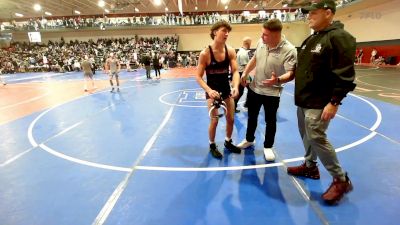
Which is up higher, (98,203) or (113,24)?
(113,24)

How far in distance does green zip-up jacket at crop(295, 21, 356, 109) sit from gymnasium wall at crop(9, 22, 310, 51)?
32.7 metres

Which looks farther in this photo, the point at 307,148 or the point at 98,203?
the point at 307,148

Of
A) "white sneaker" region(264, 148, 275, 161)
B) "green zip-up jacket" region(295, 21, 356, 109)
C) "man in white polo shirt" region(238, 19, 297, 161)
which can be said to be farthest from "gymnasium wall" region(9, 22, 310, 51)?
"green zip-up jacket" region(295, 21, 356, 109)

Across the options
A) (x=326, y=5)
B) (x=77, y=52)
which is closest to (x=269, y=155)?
(x=326, y=5)

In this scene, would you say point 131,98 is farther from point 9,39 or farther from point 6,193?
point 9,39

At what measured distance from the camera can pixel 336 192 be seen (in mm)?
3047

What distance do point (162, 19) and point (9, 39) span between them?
18.6 meters

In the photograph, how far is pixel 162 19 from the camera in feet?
109

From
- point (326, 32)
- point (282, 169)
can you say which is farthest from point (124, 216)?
point (326, 32)

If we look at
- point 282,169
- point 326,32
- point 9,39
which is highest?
point 9,39

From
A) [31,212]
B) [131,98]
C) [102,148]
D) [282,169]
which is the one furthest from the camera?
[131,98]

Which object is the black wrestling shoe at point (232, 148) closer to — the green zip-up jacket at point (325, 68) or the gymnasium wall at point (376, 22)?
the green zip-up jacket at point (325, 68)

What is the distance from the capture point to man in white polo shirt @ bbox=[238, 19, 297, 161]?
3709mm

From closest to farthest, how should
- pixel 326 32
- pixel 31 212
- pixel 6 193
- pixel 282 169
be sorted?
pixel 326 32, pixel 31 212, pixel 6 193, pixel 282 169
